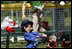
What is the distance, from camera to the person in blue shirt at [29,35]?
499 centimetres

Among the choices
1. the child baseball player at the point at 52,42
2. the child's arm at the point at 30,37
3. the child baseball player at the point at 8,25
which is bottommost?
the child baseball player at the point at 52,42

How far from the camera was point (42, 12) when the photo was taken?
539 cm

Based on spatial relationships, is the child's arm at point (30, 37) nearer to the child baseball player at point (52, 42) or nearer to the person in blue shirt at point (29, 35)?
the person in blue shirt at point (29, 35)

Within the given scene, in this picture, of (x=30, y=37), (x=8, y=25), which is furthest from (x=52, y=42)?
(x=8, y=25)

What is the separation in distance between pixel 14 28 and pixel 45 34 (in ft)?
2.49

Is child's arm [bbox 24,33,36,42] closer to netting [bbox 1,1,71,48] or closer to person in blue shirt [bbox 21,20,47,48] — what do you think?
person in blue shirt [bbox 21,20,47,48]

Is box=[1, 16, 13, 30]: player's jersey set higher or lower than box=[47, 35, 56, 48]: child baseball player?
higher

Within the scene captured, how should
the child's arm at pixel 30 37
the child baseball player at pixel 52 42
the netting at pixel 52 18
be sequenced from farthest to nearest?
the netting at pixel 52 18 → the child baseball player at pixel 52 42 → the child's arm at pixel 30 37

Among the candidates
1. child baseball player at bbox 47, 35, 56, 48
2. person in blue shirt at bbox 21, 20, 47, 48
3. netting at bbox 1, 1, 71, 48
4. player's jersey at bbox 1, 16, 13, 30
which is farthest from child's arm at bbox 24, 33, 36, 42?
player's jersey at bbox 1, 16, 13, 30

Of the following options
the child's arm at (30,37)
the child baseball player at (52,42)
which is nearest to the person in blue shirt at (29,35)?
the child's arm at (30,37)

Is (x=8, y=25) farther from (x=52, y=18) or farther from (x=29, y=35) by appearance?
(x=52, y=18)

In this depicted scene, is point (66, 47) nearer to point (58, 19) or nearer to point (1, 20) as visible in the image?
point (58, 19)

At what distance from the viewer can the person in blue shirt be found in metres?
4.99

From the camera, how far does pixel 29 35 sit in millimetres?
4961
